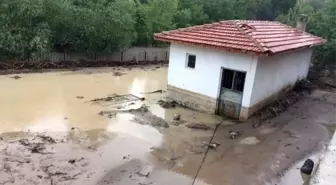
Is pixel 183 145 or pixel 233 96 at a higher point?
pixel 233 96

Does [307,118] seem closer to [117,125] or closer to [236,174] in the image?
[236,174]

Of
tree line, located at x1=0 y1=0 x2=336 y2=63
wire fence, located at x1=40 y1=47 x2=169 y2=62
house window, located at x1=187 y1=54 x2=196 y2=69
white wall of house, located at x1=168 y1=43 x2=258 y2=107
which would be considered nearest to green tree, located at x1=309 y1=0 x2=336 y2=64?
tree line, located at x1=0 y1=0 x2=336 y2=63

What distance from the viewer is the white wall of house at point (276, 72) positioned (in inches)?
485

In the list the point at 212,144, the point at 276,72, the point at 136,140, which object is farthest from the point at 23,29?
the point at 276,72

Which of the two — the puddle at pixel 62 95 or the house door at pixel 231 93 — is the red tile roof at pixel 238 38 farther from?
the puddle at pixel 62 95

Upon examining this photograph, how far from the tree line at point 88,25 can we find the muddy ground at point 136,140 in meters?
3.79

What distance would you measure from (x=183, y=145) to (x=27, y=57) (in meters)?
13.3

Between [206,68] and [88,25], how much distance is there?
10.8m

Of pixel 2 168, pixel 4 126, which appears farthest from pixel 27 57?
pixel 2 168

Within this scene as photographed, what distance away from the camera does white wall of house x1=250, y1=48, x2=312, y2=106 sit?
12.3m

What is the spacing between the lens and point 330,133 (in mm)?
11984

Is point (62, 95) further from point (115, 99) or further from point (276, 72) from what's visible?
point (276, 72)

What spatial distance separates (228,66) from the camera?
12.4m

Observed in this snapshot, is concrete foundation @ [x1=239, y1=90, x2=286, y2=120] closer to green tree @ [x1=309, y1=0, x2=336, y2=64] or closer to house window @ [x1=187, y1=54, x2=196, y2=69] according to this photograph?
house window @ [x1=187, y1=54, x2=196, y2=69]
